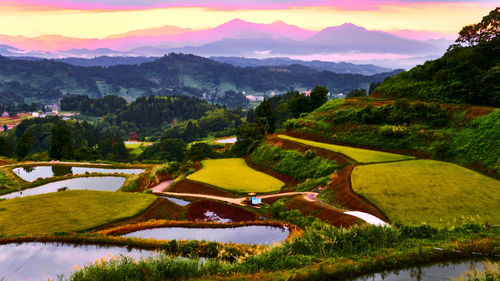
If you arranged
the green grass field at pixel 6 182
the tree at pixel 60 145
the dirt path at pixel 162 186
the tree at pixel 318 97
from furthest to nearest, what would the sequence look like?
the tree at pixel 318 97, the tree at pixel 60 145, the green grass field at pixel 6 182, the dirt path at pixel 162 186

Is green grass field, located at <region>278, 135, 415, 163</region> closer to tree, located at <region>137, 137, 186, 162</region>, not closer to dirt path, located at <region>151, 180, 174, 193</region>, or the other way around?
dirt path, located at <region>151, 180, 174, 193</region>

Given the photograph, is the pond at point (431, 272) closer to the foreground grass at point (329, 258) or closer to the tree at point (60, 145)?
the foreground grass at point (329, 258)

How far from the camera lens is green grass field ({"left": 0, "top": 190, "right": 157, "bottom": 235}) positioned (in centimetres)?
2091

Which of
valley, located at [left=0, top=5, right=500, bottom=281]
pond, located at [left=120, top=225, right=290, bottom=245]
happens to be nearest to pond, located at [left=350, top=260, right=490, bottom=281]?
valley, located at [left=0, top=5, right=500, bottom=281]

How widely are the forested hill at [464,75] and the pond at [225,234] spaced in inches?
1366

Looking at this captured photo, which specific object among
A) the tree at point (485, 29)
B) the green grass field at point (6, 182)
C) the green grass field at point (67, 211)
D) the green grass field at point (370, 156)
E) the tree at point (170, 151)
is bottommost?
the tree at point (170, 151)

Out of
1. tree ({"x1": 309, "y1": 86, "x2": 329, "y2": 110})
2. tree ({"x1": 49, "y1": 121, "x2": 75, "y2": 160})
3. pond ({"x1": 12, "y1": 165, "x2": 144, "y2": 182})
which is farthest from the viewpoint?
tree ({"x1": 309, "y1": 86, "x2": 329, "y2": 110})

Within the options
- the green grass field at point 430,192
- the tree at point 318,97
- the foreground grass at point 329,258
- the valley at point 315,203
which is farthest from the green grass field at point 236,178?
→ the tree at point 318,97

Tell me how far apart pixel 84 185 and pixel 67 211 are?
48.6 feet

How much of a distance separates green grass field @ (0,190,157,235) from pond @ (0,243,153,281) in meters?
2.64

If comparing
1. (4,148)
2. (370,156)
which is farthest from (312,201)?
(4,148)

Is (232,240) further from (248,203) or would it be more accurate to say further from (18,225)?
(18,225)

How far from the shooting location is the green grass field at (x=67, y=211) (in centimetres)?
2091

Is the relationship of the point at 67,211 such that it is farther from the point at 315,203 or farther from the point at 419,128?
the point at 419,128
